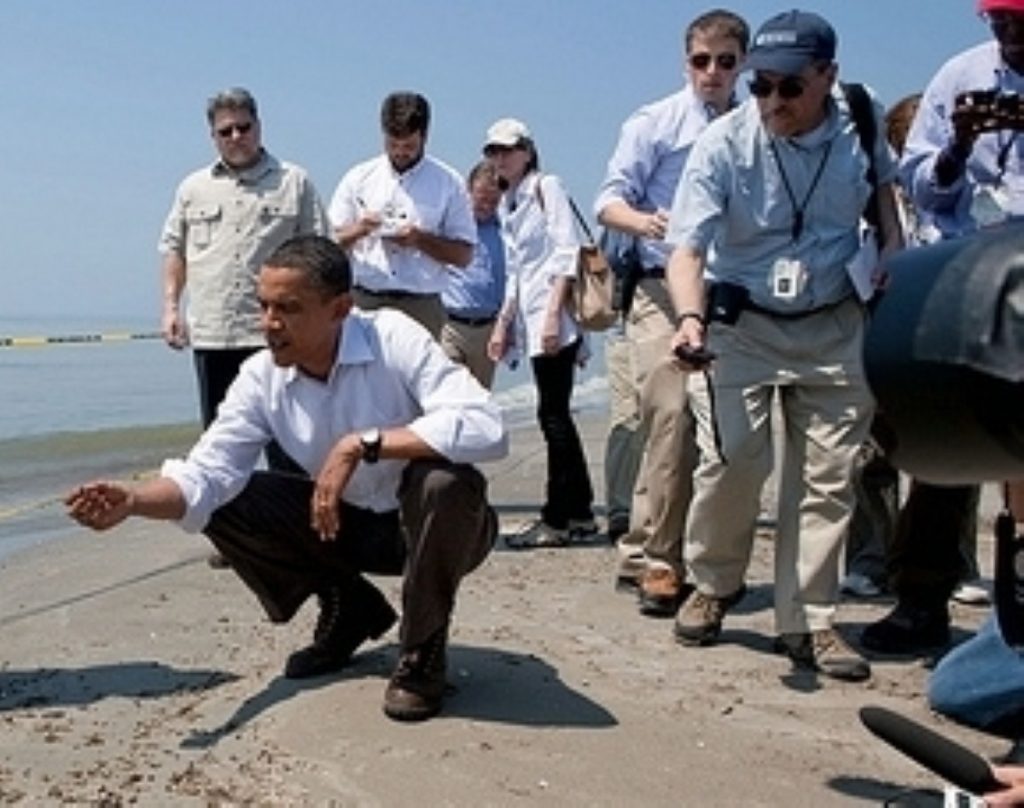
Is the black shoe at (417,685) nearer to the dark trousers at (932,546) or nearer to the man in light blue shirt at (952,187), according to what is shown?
the man in light blue shirt at (952,187)

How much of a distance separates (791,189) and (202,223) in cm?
269

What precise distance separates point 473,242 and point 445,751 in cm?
335

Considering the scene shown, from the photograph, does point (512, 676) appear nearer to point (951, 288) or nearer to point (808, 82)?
point (808, 82)

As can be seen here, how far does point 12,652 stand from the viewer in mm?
5281

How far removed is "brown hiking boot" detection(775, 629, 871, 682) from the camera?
15.7 feet

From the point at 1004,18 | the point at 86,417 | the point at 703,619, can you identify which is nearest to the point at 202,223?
the point at 703,619

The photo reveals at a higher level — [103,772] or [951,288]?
[951,288]

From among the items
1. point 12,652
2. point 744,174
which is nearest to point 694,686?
point 744,174

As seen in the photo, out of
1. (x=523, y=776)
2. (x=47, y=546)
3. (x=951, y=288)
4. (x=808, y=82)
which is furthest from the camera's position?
(x=47, y=546)

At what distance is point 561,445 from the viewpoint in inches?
287

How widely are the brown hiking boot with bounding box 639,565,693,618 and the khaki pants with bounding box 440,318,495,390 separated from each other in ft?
8.28

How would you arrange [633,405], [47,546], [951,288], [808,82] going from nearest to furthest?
[951,288] → [808,82] → [633,405] → [47,546]

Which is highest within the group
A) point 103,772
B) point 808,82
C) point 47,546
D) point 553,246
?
point 808,82

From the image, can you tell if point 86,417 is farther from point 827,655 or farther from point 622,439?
point 827,655
